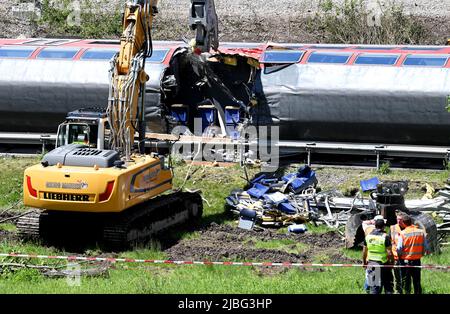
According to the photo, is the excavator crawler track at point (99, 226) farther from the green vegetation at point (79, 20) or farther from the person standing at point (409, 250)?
the green vegetation at point (79, 20)

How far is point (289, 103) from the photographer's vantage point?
89.9ft

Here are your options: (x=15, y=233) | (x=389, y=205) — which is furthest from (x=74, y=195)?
(x=389, y=205)

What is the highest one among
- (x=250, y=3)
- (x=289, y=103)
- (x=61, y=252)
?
(x=250, y=3)

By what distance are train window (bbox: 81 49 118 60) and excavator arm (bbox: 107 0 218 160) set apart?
7.86 metres

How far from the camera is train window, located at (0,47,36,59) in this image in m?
30.0

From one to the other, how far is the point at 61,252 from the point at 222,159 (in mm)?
8993

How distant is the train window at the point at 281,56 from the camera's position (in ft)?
91.4

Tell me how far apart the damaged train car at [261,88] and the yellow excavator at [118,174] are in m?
5.52

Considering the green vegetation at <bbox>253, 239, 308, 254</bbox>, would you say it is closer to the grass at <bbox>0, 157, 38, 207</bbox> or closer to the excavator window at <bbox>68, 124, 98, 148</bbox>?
the excavator window at <bbox>68, 124, 98, 148</bbox>

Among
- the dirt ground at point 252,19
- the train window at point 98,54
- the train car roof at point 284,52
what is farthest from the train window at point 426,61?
the dirt ground at point 252,19

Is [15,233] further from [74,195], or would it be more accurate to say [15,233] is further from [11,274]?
[11,274]

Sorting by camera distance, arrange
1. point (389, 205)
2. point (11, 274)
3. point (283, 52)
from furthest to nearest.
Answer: point (283, 52)
point (389, 205)
point (11, 274)

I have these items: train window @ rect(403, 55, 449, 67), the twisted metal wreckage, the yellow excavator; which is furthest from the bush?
the yellow excavator
